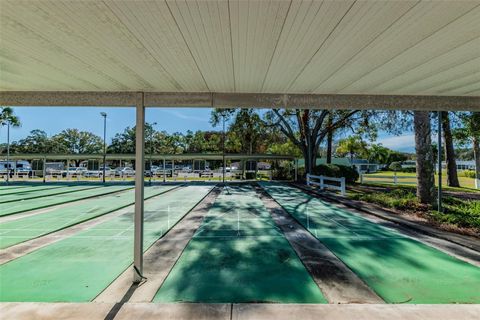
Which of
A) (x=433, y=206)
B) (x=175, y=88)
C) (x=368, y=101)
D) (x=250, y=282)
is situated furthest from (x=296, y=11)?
(x=433, y=206)

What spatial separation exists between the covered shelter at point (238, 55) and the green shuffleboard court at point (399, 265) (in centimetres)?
305

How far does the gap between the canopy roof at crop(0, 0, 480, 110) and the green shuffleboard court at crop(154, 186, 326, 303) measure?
3316mm

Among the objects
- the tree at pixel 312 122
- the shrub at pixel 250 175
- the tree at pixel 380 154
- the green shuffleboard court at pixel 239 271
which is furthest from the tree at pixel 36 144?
the tree at pixel 380 154

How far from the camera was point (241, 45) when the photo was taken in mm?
2711

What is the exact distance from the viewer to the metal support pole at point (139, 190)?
13.4ft

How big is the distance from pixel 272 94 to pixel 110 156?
2601cm

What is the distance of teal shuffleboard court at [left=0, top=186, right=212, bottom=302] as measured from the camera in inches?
148

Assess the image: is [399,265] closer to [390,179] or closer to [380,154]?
[390,179]

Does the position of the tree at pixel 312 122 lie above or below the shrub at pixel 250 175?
above

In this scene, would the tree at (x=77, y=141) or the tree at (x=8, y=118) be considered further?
the tree at (x=77, y=141)

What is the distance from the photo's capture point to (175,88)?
13.5 feet

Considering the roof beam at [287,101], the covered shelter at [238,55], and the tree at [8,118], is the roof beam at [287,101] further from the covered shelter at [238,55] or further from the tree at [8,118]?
the tree at [8,118]

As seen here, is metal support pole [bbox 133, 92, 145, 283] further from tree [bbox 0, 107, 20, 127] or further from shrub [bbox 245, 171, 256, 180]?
tree [bbox 0, 107, 20, 127]

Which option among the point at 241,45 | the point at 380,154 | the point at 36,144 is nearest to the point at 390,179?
the point at 241,45
